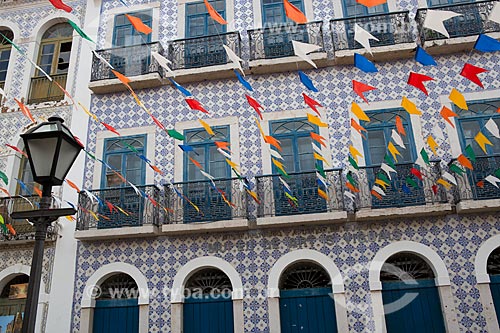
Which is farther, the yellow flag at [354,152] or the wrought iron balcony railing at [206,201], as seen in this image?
the wrought iron balcony railing at [206,201]

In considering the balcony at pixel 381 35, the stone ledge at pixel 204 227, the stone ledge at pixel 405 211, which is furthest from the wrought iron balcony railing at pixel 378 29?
the stone ledge at pixel 204 227

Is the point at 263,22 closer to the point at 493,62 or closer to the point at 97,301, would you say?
the point at 493,62

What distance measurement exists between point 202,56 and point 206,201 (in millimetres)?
3260

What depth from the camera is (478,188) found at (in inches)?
333

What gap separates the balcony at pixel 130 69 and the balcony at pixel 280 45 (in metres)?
2.12

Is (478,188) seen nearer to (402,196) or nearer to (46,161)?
(402,196)

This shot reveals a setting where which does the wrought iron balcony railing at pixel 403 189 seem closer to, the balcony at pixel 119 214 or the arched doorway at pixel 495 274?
the arched doorway at pixel 495 274

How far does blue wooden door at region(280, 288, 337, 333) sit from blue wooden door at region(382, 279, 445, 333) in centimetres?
98

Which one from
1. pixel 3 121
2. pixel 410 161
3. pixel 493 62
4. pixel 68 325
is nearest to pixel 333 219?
pixel 410 161

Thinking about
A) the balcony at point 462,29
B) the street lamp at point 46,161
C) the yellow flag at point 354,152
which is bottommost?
the street lamp at point 46,161

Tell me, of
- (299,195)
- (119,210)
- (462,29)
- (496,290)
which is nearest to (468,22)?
(462,29)

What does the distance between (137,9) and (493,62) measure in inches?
313

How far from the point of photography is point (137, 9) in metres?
11.3

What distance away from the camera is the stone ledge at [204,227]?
28.6ft
